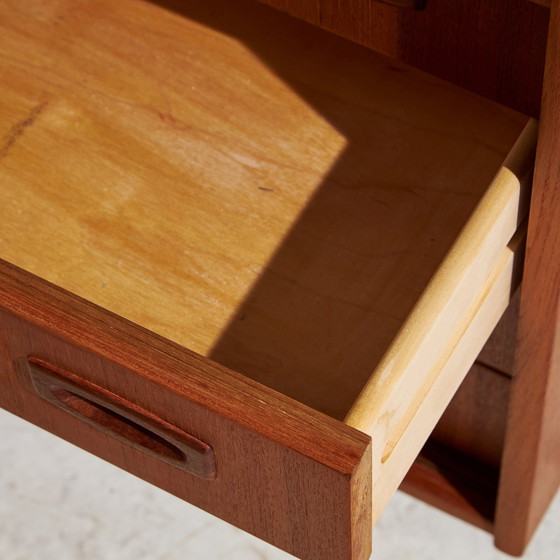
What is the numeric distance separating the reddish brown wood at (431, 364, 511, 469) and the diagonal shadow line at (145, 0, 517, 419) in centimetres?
27

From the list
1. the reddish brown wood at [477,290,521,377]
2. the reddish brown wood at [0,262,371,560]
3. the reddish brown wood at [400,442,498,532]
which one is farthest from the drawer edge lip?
the reddish brown wood at [400,442,498,532]

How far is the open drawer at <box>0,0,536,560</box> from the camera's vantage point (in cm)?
55

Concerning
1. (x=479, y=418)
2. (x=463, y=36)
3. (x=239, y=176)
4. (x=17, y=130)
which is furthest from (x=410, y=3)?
(x=479, y=418)

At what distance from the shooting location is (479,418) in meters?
1.00

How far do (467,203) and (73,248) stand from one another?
22cm

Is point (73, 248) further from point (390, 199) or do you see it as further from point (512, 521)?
point (512, 521)

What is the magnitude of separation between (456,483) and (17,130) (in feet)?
1.74

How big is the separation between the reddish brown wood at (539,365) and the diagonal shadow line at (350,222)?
6cm

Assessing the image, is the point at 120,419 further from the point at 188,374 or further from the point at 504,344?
the point at 504,344

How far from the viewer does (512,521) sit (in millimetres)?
1025

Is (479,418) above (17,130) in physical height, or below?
below

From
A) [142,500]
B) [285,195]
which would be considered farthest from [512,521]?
[285,195]

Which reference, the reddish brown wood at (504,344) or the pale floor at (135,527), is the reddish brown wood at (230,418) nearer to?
the reddish brown wood at (504,344)

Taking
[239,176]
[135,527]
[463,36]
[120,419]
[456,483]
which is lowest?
[135,527]
